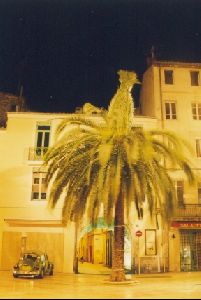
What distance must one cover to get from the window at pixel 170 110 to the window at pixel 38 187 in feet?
38.0

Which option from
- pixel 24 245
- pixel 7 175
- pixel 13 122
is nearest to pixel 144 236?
pixel 24 245

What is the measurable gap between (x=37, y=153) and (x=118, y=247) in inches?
475

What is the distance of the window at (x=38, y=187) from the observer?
29.3 m

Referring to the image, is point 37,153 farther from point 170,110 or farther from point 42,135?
point 170,110

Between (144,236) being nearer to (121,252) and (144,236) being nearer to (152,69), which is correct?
(121,252)

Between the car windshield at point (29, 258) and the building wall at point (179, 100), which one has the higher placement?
the building wall at point (179, 100)

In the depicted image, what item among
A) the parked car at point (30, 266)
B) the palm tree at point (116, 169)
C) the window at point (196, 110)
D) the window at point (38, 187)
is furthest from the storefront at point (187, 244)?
the parked car at point (30, 266)

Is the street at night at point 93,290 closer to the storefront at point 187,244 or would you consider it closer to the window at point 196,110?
the storefront at point 187,244

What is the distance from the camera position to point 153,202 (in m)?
19.7

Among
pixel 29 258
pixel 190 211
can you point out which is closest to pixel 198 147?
pixel 190 211

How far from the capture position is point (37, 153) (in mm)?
29719

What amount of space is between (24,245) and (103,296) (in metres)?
13.9

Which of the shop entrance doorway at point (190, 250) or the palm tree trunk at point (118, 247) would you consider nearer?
the palm tree trunk at point (118, 247)

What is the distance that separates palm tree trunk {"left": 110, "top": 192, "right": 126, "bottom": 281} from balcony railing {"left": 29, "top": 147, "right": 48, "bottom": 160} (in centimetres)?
1076
